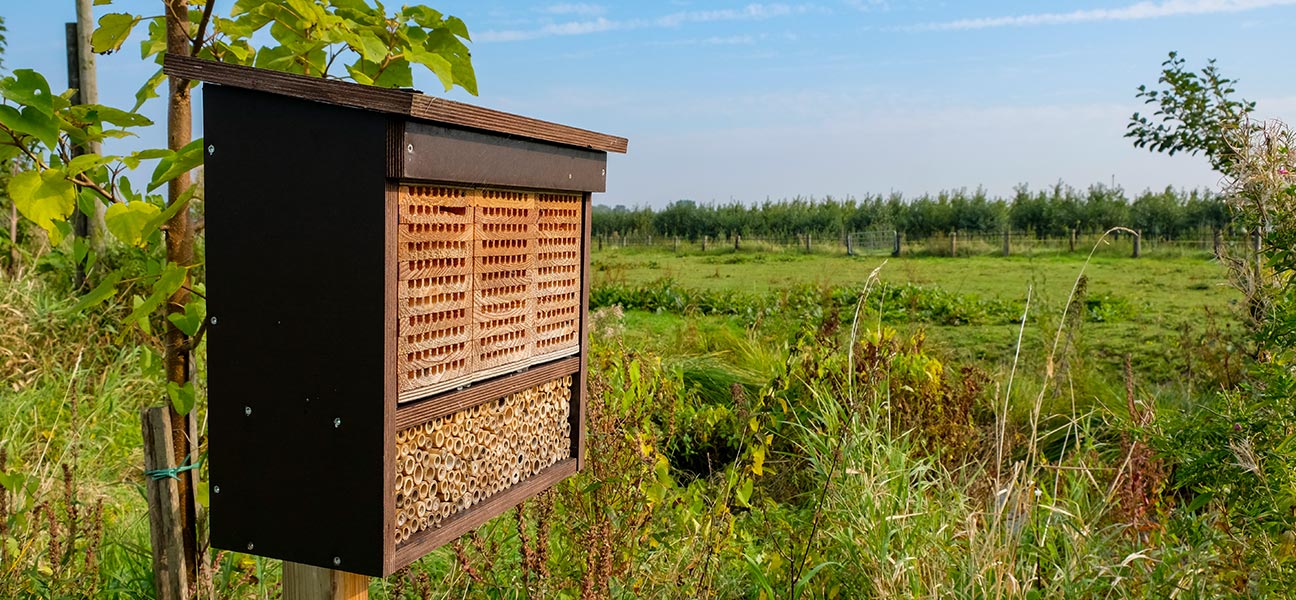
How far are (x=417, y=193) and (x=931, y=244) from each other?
33158 mm

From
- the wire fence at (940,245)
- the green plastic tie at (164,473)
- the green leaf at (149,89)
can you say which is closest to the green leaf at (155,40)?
the green leaf at (149,89)

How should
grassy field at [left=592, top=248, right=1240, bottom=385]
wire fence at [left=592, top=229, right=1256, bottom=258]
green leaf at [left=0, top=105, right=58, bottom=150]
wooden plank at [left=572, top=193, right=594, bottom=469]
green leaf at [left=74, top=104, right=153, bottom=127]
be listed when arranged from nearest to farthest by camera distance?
1. green leaf at [left=0, top=105, right=58, bottom=150]
2. green leaf at [left=74, top=104, right=153, bottom=127]
3. wooden plank at [left=572, top=193, right=594, bottom=469]
4. grassy field at [left=592, top=248, right=1240, bottom=385]
5. wire fence at [left=592, top=229, right=1256, bottom=258]

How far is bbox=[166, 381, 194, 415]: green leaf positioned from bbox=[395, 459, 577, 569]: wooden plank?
76cm

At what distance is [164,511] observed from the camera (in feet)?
7.73

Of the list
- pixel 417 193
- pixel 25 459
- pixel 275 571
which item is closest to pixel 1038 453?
pixel 275 571

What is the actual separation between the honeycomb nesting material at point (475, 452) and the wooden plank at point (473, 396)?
46 mm

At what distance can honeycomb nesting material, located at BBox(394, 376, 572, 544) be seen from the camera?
184cm

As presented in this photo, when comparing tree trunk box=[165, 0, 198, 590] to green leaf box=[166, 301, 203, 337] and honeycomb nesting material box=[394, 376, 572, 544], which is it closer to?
A: green leaf box=[166, 301, 203, 337]

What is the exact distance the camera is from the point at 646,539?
3115mm

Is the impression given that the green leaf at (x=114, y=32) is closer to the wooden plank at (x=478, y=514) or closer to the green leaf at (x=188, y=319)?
the green leaf at (x=188, y=319)

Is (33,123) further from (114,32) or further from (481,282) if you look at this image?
(481,282)

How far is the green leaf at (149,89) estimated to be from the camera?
7.93 feet

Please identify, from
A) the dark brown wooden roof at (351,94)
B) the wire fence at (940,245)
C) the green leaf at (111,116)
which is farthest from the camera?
the wire fence at (940,245)

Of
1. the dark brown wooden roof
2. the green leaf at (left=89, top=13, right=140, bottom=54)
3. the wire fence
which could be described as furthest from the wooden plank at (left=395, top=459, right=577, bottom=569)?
the wire fence
